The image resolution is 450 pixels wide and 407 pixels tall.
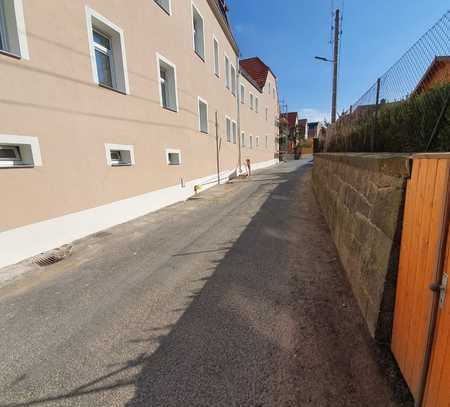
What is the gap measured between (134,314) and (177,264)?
→ 48.1 inches

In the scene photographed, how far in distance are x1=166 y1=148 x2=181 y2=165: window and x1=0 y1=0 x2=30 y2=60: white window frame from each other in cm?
437

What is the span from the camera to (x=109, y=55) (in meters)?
5.88

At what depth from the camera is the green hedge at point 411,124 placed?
7.20ft

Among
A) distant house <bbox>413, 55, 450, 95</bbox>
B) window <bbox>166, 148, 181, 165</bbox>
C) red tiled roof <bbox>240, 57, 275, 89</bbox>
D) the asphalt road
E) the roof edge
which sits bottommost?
the asphalt road

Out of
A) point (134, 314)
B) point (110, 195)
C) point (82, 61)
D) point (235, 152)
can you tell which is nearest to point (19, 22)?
point (82, 61)

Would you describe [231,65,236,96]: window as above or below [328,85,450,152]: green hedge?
above

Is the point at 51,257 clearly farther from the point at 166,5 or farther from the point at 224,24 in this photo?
the point at 224,24

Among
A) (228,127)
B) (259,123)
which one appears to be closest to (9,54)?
(228,127)

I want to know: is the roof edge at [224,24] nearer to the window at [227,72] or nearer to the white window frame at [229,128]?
the window at [227,72]

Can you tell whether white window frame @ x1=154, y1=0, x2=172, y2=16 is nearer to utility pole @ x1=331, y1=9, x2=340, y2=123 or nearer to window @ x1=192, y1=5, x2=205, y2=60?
window @ x1=192, y1=5, x2=205, y2=60

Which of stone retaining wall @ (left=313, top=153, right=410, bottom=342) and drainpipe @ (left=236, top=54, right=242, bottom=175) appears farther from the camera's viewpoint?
drainpipe @ (left=236, top=54, right=242, bottom=175)

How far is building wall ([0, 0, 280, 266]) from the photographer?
379 centimetres

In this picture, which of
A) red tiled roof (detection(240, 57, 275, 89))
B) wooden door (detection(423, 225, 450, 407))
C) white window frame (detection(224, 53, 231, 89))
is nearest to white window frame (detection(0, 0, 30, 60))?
wooden door (detection(423, 225, 450, 407))

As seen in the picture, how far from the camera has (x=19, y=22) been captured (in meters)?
3.73
